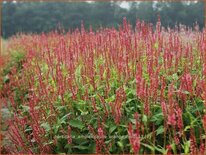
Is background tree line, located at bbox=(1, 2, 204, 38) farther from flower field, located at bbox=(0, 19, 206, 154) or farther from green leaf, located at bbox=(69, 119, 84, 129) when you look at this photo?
green leaf, located at bbox=(69, 119, 84, 129)

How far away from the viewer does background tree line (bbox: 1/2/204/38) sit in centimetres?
1989

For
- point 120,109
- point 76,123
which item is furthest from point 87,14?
point 120,109

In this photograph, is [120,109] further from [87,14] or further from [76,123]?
[87,14]

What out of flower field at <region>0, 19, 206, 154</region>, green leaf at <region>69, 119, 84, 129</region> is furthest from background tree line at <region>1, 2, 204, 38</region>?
green leaf at <region>69, 119, 84, 129</region>

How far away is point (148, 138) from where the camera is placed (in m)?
2.89

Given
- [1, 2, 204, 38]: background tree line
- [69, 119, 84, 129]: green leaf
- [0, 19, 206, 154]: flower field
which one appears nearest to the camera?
[0, 19, 206, 154]: flower field

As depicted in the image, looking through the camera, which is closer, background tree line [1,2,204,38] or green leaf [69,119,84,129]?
green leaf [69,119,84,129]

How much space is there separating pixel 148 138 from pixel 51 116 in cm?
117

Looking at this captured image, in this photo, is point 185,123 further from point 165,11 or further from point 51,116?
point 165,11

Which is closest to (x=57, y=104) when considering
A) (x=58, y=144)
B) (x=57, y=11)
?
(x=58, y=144)

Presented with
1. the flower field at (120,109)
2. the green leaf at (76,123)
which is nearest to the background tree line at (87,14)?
the flower field at (120,109)

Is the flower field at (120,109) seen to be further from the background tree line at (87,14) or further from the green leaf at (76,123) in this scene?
the background tree line at (87,14)

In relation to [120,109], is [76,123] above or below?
below

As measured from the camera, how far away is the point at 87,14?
2753 cm
